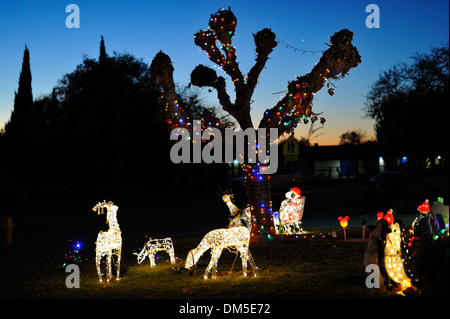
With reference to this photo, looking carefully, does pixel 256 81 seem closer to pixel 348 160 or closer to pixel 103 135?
pixel 103 135

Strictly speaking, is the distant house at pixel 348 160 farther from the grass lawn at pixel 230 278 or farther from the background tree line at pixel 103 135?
the grass lawn at pixel 230 278

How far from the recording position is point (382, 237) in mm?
7820

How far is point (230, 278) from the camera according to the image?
9.18 metres

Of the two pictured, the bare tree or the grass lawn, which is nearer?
the grass lawn

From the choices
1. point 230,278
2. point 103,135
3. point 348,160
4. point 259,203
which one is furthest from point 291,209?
point 348,160

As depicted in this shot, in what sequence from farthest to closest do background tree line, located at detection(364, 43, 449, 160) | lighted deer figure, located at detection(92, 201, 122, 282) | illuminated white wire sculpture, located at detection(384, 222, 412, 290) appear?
1. background tree line, located at detection(364, 43, 449, 160)
2. lighted deer figure, located at detection(92, 201, 122, 282)
3. illuminated white wire sculpture, located at detection(384, 222, 412, 290)

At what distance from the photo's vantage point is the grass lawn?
26.1 ft

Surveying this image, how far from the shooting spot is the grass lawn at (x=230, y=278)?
26.1 ft

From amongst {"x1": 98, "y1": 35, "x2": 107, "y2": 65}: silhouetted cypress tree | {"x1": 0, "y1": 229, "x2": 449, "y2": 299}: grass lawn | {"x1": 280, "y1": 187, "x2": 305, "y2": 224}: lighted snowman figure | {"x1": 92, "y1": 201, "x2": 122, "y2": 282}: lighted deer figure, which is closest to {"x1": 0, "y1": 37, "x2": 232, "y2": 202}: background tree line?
{"x1": 98, "y1": 35, "x2": 107, "y2": 65}: silhouetted cypress tree

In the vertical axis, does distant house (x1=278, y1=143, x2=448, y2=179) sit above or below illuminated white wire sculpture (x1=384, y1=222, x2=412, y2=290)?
above

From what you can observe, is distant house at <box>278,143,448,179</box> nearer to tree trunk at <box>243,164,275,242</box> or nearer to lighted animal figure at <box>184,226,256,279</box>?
tree trunk at <box>243,164,275,242</box>
